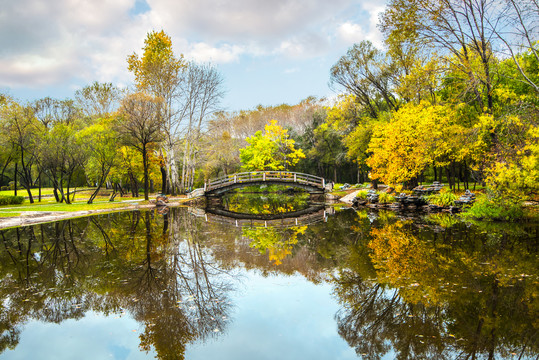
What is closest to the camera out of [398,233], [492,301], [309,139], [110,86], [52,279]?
[492,301]

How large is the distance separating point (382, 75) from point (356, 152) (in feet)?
26.4

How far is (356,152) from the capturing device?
109ft

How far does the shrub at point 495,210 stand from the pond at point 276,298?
319 centimetres

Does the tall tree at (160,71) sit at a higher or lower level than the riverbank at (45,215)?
higher

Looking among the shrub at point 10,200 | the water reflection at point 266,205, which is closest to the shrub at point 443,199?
the water reflection at point 266,205

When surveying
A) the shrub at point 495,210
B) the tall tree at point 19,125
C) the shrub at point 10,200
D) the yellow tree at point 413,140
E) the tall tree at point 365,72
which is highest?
the tall tree at point 365,72

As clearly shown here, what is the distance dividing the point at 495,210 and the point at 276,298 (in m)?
14.4

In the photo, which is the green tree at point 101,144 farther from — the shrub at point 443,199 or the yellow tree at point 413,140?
the shrub at point 443,199

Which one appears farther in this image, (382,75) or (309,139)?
(309,139)

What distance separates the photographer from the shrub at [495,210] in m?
15.4

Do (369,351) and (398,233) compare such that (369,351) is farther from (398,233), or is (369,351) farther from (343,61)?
(343,61)

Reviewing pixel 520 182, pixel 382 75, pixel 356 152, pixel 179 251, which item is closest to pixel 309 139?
pixel 356 152

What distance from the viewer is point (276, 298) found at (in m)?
7.16

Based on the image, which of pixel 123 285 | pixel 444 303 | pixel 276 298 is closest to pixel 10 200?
pixel 123 285
